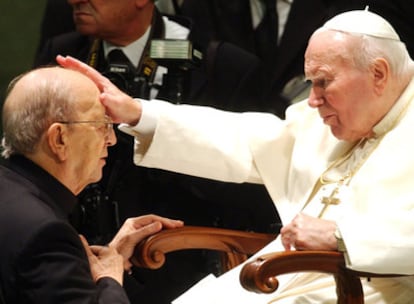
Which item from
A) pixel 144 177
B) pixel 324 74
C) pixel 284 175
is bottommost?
pixel 144 177

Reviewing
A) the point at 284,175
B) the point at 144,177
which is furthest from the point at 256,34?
the point at 284,175

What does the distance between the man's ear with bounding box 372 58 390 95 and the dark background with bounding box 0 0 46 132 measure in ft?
7.93

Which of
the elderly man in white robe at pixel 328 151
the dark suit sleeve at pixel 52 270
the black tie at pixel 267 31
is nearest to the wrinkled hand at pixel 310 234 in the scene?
the elderly man in white robe at pixel 328 151

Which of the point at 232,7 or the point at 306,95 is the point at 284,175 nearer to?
the point at 306,95

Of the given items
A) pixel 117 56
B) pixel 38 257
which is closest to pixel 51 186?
pixel 38 257

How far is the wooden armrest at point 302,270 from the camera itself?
2.74 metres

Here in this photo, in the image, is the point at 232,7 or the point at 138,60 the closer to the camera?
the point at 138,60

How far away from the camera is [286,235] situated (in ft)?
9.73

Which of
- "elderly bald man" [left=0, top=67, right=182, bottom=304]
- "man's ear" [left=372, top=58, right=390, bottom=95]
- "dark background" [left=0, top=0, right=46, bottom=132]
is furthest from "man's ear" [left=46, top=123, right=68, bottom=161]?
"dark background" [left=0, top=0, right=46, bottom=132]

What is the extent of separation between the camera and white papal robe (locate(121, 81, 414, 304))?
2.89m

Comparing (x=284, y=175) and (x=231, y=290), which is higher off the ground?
(x=284, y=175)

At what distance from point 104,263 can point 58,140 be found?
39cm

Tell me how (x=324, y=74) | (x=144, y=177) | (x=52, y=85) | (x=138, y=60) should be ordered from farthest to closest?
(x=138, y=60)
(x=144, y=177)
(x=324, y=74)
(x=52, y=85)

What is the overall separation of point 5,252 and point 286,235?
2.72ft
